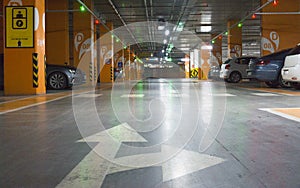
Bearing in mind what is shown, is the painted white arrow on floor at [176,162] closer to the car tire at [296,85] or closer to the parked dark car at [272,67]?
the car tire at [296,85]

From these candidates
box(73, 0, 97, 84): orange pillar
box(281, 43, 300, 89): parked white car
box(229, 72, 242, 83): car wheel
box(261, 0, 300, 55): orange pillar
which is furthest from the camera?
box(73, 0, 97, 84): orange pillar

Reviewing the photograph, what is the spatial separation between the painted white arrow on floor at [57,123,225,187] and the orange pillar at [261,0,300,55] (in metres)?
15.9

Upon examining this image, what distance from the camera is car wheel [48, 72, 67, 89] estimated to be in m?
12.7

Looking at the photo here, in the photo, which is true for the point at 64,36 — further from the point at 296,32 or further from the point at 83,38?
the point at 296,32

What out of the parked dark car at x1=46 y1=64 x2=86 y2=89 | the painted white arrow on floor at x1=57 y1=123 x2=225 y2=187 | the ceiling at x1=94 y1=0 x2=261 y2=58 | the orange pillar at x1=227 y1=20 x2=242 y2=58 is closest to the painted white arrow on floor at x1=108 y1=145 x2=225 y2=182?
the painted white arrow on floor at x1=57 y1=123 x2=225 y2=187

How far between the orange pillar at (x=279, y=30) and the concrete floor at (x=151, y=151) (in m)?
13.4

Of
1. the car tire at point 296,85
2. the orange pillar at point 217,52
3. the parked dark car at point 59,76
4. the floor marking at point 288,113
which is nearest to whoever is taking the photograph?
the floor marking at point 288,113

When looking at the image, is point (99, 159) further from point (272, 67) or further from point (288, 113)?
point (272, 67)

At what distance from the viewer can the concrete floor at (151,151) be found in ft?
7.86

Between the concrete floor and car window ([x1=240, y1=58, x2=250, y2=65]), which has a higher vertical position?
car window ([x1=240, y1=58, x2=250, y2=65])

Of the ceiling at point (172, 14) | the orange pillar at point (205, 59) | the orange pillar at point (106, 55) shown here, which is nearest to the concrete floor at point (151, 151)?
the ceiling at point (172, 14)

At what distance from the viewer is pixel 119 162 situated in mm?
2844

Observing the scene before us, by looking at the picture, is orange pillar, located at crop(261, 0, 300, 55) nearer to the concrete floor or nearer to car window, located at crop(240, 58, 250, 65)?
car window, located at crop(240, 58, 250, 65)

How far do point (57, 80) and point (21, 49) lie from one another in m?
2.68
